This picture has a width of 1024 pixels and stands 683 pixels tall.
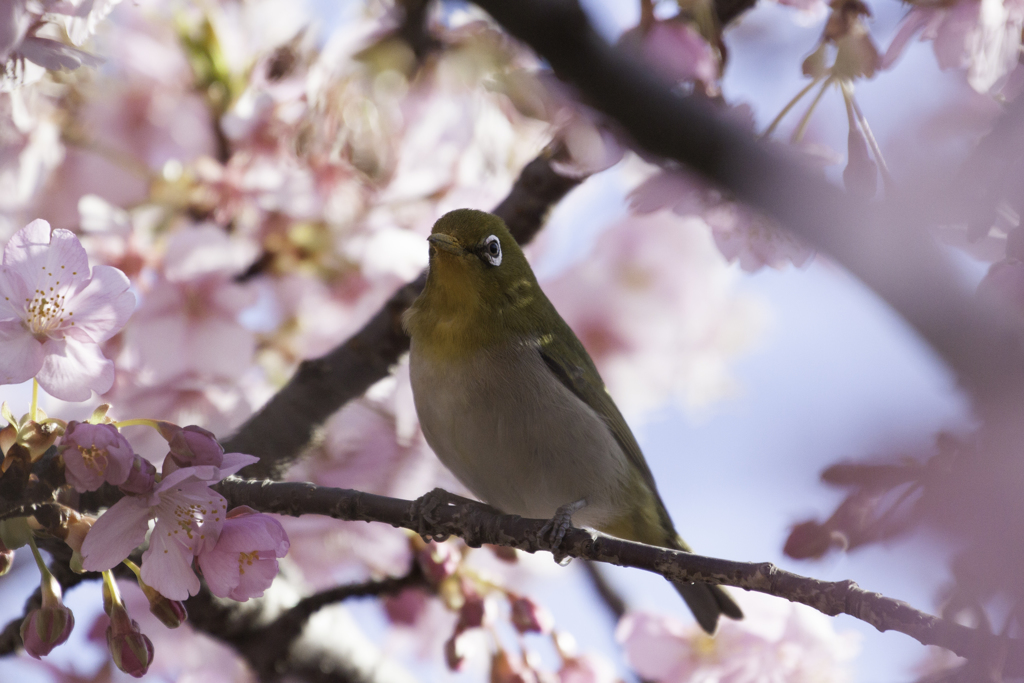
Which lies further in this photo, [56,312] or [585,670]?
[585,670]

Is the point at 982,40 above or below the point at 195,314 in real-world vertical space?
above

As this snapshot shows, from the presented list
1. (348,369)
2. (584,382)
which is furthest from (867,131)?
Result: (348,369)

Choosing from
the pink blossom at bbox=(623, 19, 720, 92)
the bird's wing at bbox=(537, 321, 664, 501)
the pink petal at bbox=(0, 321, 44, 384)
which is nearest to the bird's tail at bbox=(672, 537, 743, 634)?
the bird's wing at bbox=(537, 321, 664, 501)

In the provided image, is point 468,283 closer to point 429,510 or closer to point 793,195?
point 429,510

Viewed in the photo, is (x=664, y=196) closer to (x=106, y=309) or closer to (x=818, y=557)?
(x=818, y=557)

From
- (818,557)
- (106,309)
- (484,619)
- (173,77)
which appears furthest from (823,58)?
(173,77)

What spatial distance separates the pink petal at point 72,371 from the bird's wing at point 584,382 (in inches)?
49.5

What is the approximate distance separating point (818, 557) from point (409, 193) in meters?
2.06

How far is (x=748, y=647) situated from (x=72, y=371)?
213 cm

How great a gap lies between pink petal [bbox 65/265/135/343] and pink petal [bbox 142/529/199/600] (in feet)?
1.14

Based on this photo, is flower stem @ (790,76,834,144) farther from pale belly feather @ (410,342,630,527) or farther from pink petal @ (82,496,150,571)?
pink petal @ (82,496,150,571)

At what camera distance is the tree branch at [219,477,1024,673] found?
3.18 ft

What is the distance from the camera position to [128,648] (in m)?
1.36

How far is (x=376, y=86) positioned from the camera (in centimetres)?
265
